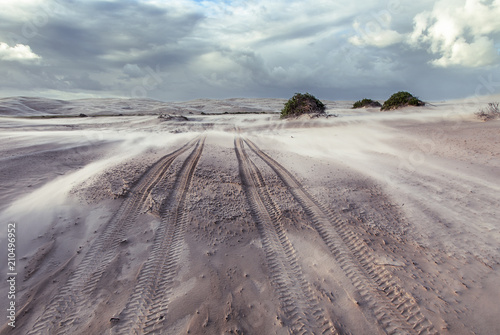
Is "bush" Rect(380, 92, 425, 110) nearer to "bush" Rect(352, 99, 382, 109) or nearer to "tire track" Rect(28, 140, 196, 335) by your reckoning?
"bush" Rect(352, 99, 382, 109)

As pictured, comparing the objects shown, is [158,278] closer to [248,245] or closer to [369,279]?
[248,245]

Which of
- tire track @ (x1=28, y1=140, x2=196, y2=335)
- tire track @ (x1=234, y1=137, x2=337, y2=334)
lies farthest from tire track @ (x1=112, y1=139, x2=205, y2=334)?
tire track @ (x1=234, y1=137, x2=337, y2=334)

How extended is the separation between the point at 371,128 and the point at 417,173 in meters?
5.99

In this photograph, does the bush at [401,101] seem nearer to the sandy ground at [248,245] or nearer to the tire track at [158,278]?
the sandy ground at [248,245]

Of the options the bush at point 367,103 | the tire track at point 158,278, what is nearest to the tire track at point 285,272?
the tire track at point 158,278

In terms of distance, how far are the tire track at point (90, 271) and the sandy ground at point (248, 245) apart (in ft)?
0.04

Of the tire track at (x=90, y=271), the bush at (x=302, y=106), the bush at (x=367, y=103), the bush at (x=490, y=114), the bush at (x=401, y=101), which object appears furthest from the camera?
the bush at (x=367, y=103)

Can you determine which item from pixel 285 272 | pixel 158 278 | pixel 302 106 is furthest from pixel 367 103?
pixel 158 278

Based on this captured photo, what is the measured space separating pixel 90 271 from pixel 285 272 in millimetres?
2171

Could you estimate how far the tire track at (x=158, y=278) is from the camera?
8.03ft

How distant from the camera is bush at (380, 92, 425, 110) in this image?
18.5 metres

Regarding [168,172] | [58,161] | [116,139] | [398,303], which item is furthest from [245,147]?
[398,303]

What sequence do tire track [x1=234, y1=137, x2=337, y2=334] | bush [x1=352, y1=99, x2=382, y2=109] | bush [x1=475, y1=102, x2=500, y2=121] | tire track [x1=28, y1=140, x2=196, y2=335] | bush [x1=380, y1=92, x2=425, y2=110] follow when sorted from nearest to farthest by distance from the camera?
tire track [x1=28, y1=140, x2=196, y2=335] → tire track [x1=234, y1=137, x2=337, y2=334] → bush [x1=475, y1=102, x2=500, y2=121] → bush [x1=380, y1=92, x2=425, y2=110] → bush [x1=352, y1=99, x2=382, y2=109]

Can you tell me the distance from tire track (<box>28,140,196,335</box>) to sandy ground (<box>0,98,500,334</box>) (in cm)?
1
